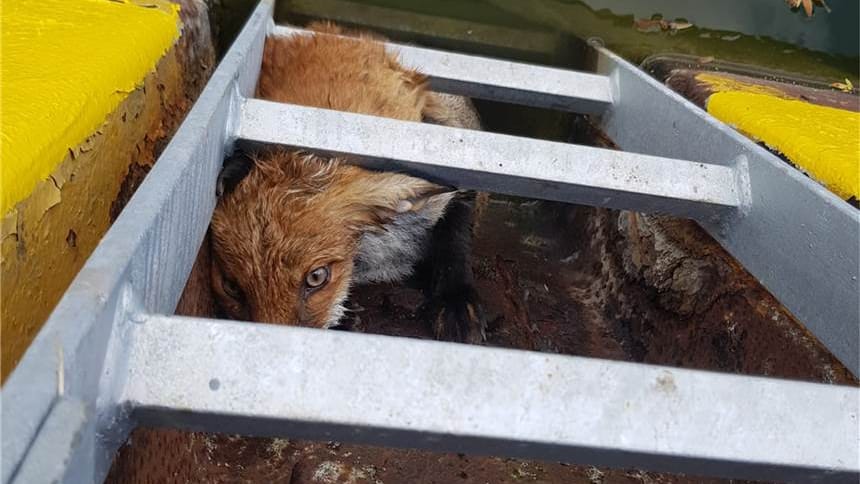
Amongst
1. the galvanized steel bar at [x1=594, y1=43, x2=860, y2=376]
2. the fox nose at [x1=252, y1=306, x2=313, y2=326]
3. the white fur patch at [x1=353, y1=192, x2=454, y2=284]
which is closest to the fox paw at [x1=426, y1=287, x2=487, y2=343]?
the white fur patch at [x1=353, y1=192, x2=454, y2=284]

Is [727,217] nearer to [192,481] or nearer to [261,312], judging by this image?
[261,312]

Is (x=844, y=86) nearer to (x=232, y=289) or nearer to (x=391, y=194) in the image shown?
(x=391, y=194)

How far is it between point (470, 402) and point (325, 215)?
1586 mm

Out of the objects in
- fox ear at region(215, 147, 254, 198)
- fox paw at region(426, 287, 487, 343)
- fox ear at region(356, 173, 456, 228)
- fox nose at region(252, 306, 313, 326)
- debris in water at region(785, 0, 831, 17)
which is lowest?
fox paw at region(426, 287, 487, 343)

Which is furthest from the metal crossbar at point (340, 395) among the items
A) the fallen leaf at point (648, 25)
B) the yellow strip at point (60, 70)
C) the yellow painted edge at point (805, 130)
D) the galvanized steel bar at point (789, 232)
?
the fallen leaf at point (648, 25)

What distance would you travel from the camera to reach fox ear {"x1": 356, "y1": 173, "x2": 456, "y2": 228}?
2.39 m

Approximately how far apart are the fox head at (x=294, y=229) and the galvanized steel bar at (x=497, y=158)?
383 millimetres

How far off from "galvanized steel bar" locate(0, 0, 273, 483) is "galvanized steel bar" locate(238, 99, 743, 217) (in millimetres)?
396

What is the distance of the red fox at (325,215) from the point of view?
224 cm

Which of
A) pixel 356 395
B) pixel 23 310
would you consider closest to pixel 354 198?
pixel 23 310

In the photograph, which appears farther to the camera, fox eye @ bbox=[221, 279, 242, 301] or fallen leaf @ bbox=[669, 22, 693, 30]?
fallen leaf @ bbox=[669, 22, 693, 30]

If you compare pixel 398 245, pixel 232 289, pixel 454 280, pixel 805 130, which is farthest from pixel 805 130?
pixel 232 289

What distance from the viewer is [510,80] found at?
2.69 m

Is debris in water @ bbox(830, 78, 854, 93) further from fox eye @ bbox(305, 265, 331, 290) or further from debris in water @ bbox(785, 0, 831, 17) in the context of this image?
fox eye @ bbox(305, 265, 331, 290)
